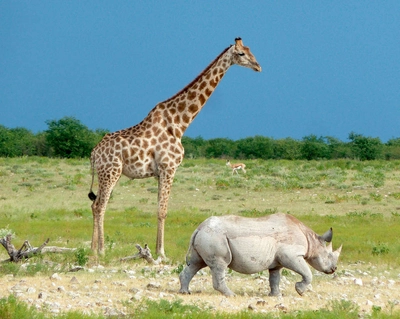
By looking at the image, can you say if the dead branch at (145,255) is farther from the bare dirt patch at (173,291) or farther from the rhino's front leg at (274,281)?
the rhino's front leg at (274,281)

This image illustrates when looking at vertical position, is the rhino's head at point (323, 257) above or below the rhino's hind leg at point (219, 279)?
above

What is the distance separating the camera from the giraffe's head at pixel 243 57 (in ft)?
50.2

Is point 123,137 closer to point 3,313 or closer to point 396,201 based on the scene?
point 3,313

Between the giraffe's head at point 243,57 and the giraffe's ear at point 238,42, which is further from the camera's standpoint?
the giraffe's ear at point 238,42

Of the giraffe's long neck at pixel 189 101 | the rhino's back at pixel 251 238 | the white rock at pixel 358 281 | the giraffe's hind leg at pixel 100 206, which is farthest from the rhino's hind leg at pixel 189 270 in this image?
the giraffe's long neck at pixel 189 101

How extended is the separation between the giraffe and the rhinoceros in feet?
15.7

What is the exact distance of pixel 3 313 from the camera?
8352mm

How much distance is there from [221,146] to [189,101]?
64.6 meters

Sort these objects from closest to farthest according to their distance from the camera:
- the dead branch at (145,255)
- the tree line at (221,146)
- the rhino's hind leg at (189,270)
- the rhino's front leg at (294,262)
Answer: the rhino's front leg at (294,262) < the rhino's hind leg at (189,270) < the dead branch at (145,255) < the tree line at (221,146)

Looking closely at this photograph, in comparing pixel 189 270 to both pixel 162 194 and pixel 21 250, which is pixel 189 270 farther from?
pixel 162 194

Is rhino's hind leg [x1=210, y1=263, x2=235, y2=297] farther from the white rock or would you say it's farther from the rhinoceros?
the white rock

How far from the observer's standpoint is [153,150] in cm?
1504

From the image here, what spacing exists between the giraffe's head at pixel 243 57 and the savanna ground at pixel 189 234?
4411 mm

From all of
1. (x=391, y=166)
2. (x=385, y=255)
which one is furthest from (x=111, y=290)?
(x=391, y=166)
